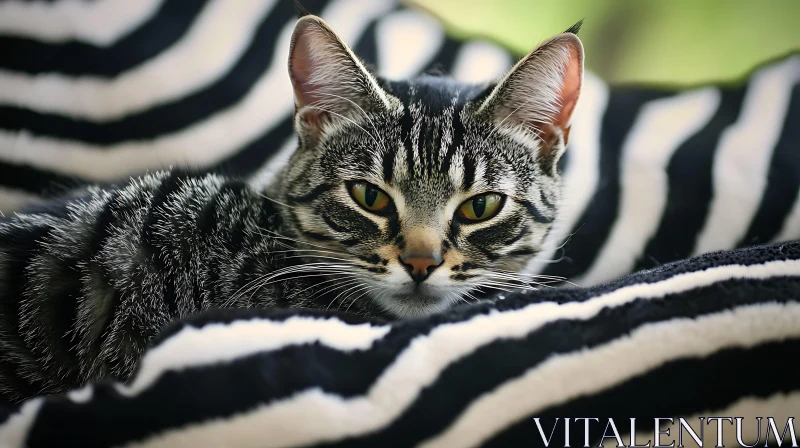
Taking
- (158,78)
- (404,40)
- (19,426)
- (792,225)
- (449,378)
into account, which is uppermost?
Answer: (792,225)

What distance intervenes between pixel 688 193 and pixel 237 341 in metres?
0.94

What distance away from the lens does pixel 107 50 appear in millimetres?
1195

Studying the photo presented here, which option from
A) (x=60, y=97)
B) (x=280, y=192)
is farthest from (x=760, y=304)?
(x=60, y=97)

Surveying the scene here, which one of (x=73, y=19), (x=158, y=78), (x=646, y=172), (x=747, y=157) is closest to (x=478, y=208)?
(x=646, y=172)

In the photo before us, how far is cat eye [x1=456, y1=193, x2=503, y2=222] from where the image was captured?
2.88 ft

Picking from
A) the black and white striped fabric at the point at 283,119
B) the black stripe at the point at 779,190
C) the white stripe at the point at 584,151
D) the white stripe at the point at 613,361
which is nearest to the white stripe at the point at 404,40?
the black and white striped fabric at the point at 283,119

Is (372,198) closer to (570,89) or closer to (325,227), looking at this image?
(325,227)

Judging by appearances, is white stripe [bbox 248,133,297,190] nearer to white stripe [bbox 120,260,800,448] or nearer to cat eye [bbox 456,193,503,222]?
cat eye [bbox 456,193,503,222]

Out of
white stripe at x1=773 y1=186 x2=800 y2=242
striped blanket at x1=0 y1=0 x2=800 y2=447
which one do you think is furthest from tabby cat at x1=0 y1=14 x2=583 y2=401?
white stripe at x1=773 y1=186 x2=800 y2=242

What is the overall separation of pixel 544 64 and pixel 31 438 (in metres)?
0.78

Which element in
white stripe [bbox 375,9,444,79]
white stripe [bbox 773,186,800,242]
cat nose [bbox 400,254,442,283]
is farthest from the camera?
white stripe [bbox 375,9,444,79]

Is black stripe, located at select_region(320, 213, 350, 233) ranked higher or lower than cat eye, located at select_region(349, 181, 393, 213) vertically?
lower

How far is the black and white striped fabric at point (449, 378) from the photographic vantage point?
0.59m

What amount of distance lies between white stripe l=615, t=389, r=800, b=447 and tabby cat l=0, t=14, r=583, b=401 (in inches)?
12.5
